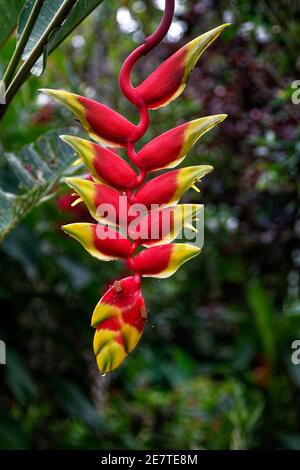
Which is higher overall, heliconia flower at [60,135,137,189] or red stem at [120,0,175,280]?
red stem at [120,0,175,280]

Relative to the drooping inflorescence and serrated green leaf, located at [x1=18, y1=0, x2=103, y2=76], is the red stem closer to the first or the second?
the drooping inflorescence

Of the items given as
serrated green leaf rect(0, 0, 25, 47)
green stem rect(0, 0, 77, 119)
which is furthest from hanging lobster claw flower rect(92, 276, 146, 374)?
serrated green leaf rect(0, 0, 25, 47)

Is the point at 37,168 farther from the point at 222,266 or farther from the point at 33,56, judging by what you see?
the point at 222,266

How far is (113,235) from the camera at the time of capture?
0.60 m

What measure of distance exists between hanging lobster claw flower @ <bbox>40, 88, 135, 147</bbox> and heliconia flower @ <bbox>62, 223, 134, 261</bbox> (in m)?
0.09

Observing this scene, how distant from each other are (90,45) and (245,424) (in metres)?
2.19

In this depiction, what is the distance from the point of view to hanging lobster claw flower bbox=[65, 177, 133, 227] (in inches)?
23.2

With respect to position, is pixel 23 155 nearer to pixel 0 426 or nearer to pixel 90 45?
pixel 0 426

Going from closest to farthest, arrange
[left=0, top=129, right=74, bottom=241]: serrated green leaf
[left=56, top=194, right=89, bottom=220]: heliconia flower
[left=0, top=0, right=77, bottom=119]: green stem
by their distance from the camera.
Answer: [left=0, top=0, right=77, bottom=119]: green stem → [left=0, top=129, right=74, bottom=241]: serrated green leaf → [left=56, top=194, right=89, bottom=220]: heliconia flower

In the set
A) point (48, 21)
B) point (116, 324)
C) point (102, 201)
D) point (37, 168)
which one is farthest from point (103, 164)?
point (37, 168)

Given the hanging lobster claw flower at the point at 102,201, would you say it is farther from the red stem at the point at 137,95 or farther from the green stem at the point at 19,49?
the green stem at the point at 19,49
